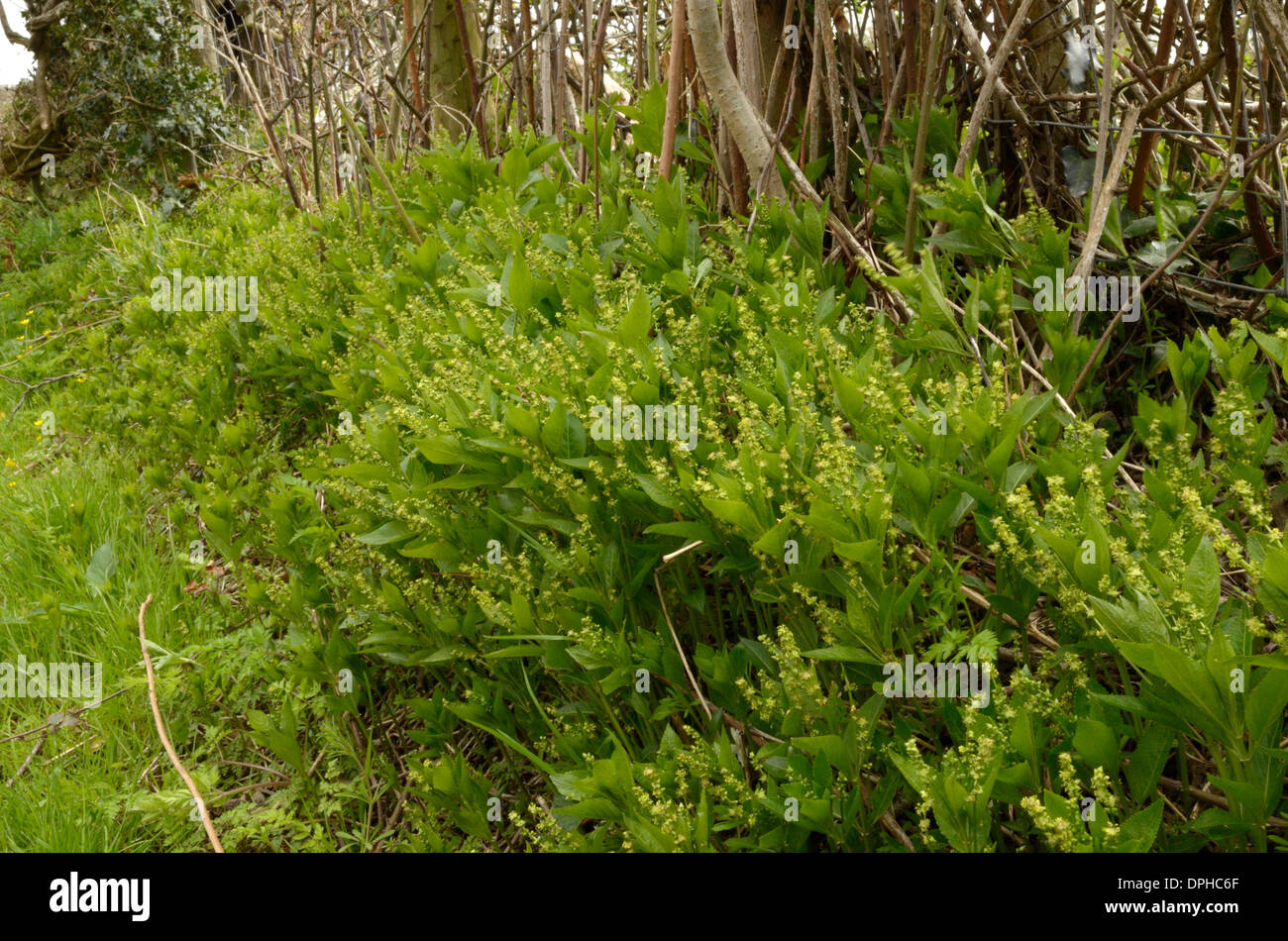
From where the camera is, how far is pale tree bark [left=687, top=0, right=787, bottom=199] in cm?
284

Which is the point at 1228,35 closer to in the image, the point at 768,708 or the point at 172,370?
the point at 768,708

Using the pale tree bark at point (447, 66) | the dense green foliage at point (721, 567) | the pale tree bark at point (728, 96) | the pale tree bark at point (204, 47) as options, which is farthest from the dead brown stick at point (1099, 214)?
the pale tree bark at point (204, 47)

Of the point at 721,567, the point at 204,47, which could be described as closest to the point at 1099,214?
the point at 721,567

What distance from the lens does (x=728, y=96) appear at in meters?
2.96

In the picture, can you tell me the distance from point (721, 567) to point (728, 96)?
1640 mm

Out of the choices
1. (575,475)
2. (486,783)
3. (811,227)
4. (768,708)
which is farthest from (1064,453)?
(486,783)

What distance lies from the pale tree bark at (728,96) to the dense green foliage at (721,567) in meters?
0.22

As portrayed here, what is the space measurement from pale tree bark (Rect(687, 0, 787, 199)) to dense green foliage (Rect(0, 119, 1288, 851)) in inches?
8.5

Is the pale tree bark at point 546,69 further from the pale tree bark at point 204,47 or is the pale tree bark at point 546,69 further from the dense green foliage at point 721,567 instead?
the pale tree bark at point 204,47

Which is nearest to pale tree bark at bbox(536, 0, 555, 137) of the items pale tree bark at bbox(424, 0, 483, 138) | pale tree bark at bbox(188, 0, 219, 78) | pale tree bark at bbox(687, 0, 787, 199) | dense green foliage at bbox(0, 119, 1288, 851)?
dense green foliage at bbox(0, 119, 1288, 851)

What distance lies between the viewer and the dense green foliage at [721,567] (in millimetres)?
1506

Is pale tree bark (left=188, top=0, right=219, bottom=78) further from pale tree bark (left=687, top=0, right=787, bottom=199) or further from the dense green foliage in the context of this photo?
pale tree bark (left=687, top=0, right=787, bottom=199)
